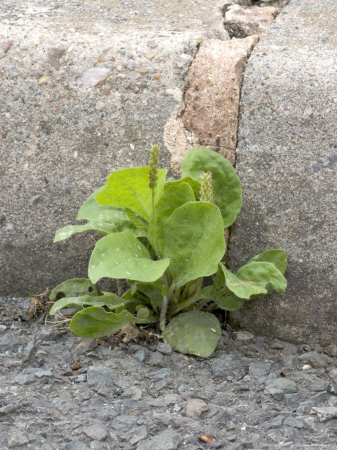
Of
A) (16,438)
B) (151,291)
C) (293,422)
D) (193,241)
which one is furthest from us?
(151,291)

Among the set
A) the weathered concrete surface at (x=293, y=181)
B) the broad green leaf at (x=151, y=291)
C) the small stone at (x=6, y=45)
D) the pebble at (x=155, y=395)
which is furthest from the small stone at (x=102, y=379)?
the small stone at (x=6, y=45)

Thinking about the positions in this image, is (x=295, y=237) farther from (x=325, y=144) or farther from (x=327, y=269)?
(x=325, y=144)

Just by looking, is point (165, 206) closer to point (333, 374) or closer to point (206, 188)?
point (206, 188)

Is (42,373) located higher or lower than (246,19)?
lower

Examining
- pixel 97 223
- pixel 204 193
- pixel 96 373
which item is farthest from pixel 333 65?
pixel 96 373

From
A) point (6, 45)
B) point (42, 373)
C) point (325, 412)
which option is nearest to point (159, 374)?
point (42, 373)

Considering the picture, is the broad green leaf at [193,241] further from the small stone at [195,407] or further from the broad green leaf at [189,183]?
the small stone at [195,407]
